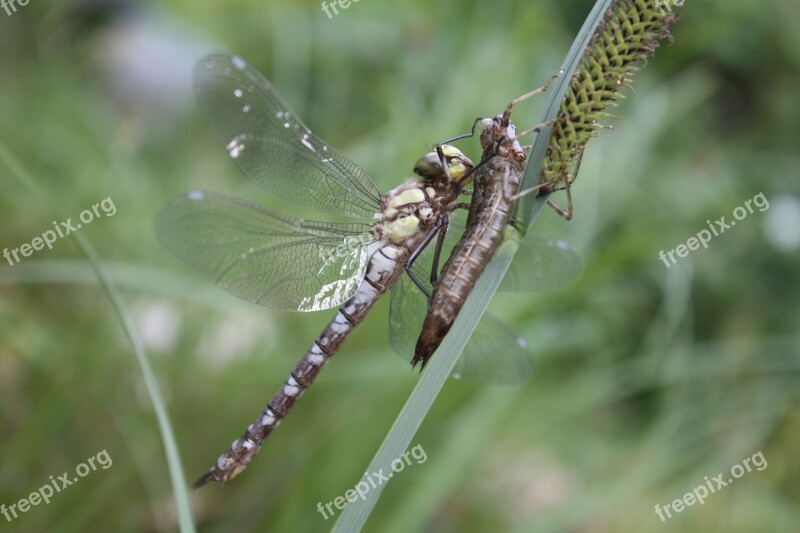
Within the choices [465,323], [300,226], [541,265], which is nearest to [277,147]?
[300,226]

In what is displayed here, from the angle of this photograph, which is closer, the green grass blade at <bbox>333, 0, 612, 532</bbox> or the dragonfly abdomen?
the green grass blade at <bbox>333, 0, 612, 532</bbox>

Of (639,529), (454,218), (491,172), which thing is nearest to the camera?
(491,172)

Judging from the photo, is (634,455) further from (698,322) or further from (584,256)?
(698,322)

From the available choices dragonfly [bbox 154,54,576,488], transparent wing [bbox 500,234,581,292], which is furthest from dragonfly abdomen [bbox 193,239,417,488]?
transparent wing [bbox 500,234,581,292]

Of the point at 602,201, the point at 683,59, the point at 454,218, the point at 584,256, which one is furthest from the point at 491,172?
the point at 683,59

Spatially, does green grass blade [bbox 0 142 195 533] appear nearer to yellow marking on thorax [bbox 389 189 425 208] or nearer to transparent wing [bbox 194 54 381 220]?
transparent wing [bbox 194 54 381 220]

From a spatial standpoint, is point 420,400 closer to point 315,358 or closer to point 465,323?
point 465,323

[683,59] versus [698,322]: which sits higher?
[683,59]

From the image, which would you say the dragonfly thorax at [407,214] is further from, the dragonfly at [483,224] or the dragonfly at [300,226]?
the dragonfly at [483,224]

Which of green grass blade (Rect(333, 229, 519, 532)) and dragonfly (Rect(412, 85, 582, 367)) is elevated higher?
dragonfly (Rect(412, 85, 582, 367))
